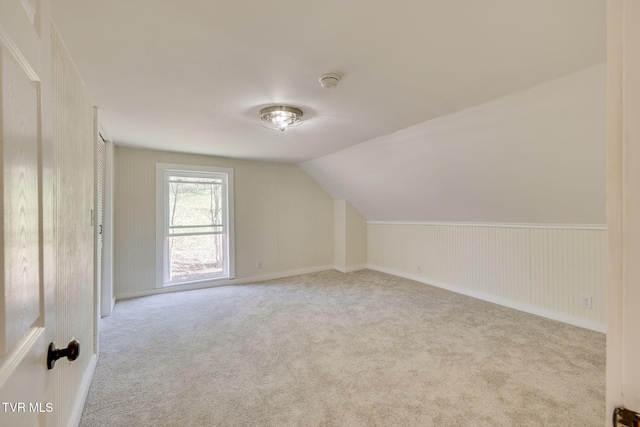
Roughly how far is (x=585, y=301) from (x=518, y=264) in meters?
0.71

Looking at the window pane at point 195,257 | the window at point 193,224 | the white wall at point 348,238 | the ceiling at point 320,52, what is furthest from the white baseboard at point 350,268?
the ceiling at point 320,52

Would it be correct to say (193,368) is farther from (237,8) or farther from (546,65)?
(546,65)

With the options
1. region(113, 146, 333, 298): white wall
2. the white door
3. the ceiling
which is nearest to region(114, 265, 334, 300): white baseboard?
region(113, 146, 333, 298): white wall

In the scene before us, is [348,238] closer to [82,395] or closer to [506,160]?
[506,160]

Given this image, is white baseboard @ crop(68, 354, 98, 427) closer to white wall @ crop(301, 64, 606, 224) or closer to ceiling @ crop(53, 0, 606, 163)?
ceiling @ crop(53, 0, 606, 163)

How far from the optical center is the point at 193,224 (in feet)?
15.4

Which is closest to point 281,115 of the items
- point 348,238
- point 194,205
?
point 194,205

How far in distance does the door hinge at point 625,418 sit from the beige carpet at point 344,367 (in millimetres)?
1556

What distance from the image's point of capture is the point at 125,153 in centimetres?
414

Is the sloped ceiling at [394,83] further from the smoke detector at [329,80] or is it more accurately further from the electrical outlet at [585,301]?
the electrical outlet at [585,301]

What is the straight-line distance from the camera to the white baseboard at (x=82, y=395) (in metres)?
1.69

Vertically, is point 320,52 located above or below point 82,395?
above

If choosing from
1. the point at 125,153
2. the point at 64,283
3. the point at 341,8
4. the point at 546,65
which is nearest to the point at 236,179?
the point at 125,153

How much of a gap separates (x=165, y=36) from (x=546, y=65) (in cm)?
227
